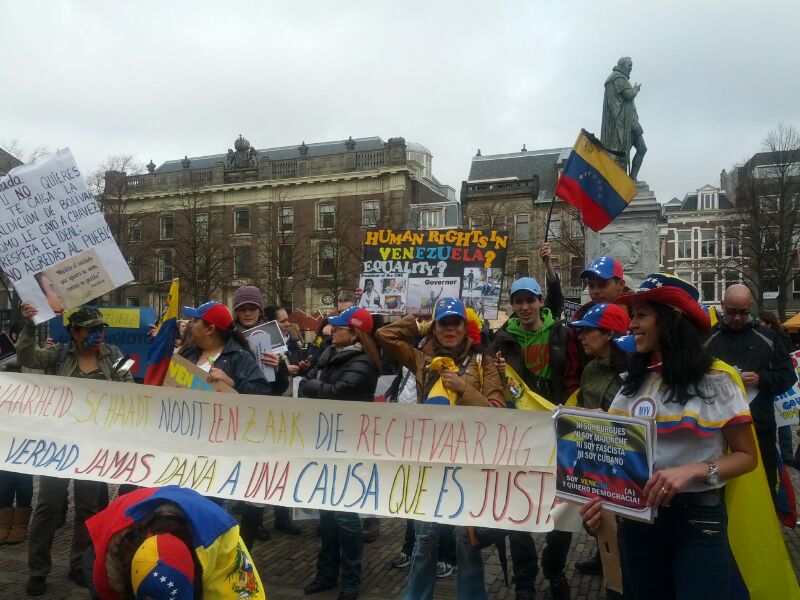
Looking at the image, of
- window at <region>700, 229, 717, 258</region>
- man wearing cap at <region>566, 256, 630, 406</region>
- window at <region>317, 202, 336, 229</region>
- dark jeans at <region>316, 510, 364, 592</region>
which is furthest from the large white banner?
window at <region>700, 229, 717, 258</region>

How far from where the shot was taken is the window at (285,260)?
122 feet

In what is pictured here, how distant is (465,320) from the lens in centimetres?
402

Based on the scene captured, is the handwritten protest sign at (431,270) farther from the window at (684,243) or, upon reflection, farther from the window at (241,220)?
the window at (684,243)

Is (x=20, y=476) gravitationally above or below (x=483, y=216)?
below

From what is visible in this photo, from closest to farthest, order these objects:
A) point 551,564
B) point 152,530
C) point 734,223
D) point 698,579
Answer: point 152,530
point 698,579
point 551,564
point 734,223

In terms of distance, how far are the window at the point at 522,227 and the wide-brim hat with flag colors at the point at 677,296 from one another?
40.5m

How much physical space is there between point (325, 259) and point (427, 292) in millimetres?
33225

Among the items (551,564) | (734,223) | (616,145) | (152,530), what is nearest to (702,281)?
(734,223)

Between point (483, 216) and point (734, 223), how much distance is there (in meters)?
14.7

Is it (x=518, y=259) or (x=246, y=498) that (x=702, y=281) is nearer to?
(x=518, y=259)

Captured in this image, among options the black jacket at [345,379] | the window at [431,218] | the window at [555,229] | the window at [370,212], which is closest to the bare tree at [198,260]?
the window at [370,212]

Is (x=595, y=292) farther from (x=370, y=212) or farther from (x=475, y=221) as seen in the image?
(x=370, y=212)

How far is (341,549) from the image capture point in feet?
14.4

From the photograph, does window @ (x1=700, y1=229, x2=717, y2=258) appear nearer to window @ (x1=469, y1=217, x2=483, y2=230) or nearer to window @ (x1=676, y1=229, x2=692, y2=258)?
window @ (x1=676, y1=229, x2=692, y2=258)
